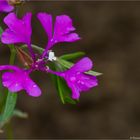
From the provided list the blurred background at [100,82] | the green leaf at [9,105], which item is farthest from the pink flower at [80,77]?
the blurred background at [100,82]

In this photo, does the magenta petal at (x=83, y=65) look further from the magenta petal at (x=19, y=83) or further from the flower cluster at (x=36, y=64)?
the magenta petal at (x=19, y=83)

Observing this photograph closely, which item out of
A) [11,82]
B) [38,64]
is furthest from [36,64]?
[11,82]

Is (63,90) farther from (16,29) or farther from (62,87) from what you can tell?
(16,29)

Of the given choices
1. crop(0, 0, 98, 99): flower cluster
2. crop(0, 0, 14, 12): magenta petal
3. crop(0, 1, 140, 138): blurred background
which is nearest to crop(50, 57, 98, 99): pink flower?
crop(0, 0, 98, 99): flower cluster

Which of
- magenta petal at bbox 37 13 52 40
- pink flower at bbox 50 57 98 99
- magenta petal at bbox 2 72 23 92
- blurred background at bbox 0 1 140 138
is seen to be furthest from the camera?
blurred background at bbox 0 1 140 138

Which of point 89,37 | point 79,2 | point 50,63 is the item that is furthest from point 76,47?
point 50,63

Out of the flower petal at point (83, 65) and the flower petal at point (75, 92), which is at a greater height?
the flower petal at point (83, 65)

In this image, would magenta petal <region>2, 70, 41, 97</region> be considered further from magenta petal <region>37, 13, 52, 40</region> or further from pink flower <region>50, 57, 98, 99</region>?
magenta petal <region>37, 13, 52, 40</region>

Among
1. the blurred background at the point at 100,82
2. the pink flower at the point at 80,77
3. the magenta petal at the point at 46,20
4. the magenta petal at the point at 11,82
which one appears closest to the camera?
the magenta petal at the point at 11,82
